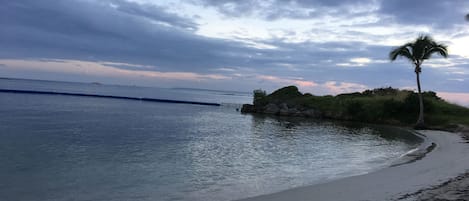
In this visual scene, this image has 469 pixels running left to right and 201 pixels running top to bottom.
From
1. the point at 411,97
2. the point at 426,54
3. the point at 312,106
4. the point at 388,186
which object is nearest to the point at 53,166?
the point at 388,186

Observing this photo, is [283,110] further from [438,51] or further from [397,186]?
[397,186]

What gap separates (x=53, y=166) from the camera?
17.1 m

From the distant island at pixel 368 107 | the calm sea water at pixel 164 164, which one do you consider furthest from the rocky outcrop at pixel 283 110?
the calm sea water at pixel 164 164

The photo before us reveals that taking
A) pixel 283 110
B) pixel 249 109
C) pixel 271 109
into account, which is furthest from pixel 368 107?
pixel 249 109

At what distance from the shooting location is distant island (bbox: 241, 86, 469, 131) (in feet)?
170

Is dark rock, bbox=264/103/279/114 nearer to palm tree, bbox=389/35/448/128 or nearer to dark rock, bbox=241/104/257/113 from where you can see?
dark rock, bbox=241/104/257/113

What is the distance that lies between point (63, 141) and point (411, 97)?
4755 centimetres

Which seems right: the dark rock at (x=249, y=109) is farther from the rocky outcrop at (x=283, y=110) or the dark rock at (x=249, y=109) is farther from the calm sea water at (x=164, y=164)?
the calm sea water at (x=164, y=164)

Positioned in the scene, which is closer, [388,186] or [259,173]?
[388,186]

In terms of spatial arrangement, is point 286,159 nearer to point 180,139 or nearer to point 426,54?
point 180,139

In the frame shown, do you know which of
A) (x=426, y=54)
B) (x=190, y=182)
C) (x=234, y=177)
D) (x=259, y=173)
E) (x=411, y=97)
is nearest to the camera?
(x=190, y=182)

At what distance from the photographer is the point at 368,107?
6212 cm

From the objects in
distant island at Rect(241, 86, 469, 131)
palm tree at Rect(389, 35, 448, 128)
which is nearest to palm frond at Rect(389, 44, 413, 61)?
palm tree at Rect(389, 35, 448, 128)

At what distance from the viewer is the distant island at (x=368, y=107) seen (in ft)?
170
